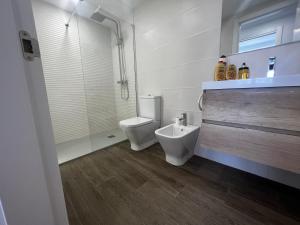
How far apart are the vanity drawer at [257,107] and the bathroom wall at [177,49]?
56cm

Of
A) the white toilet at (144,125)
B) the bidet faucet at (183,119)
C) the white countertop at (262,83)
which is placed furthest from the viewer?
the white toilet at (144,125)

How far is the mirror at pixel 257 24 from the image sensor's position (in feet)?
3.39

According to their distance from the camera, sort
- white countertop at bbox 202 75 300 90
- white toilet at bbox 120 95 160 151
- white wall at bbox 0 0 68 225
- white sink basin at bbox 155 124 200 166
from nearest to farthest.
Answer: white wall at bbox 0 0 68 225
white countertop at bbox 202 75 300 90
white sink basin at bbox 155 124 200 166
white toilet at bbox 120 95 160 151

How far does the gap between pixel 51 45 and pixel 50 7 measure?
1.76 ft

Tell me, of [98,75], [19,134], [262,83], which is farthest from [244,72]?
[98,75]

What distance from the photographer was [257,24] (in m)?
1.18

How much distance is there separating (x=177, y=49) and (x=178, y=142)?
1158mm

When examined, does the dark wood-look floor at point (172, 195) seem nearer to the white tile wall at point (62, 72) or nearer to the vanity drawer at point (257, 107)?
the vanity drawer at point (257, 107)

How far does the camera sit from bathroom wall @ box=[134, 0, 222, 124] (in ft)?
4.59

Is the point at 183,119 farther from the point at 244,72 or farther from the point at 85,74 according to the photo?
the point at 85,74

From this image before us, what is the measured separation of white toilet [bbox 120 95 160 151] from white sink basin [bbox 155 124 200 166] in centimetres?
37

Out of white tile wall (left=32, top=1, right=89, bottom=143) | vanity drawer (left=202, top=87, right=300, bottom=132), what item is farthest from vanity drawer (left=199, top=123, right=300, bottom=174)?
white tile wall (left=32, top=1, right=89, bottom=143)

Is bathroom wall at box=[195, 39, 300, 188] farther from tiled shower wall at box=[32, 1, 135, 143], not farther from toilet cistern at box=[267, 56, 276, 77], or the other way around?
tiled shower wall at box=[32, 1, 135, 143]

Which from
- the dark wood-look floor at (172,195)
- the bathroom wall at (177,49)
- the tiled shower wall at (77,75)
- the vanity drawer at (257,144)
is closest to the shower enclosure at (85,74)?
the tiled shower wall at (77,75)
